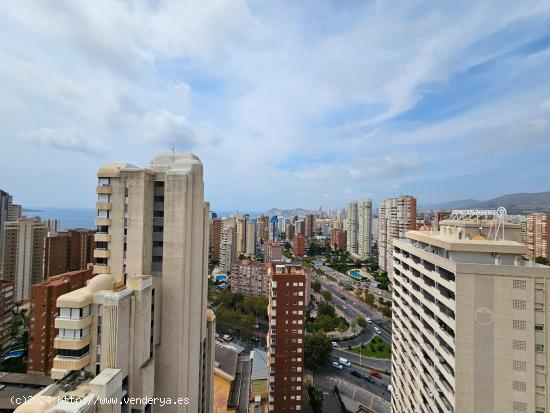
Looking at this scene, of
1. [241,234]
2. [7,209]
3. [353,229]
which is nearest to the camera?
[7,209]

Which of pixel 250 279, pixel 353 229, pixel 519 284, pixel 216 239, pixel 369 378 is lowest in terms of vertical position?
pixel 369 378

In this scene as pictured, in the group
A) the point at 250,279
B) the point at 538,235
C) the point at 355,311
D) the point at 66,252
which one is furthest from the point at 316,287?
the point at 66,252

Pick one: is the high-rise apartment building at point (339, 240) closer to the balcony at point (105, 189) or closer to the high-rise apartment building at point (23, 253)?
the high-rise apartment building at point (23, 253)

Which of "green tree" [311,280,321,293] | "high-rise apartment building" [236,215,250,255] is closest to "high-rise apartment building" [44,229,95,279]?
"green tree" [311,280,321,293]

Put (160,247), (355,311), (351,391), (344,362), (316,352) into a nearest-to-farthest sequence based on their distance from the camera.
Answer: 1. (160,247)
2. (351,391)
3. (316,352)
4. (344,362)
5. (355,311)

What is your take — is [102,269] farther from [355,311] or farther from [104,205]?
[355,311]
